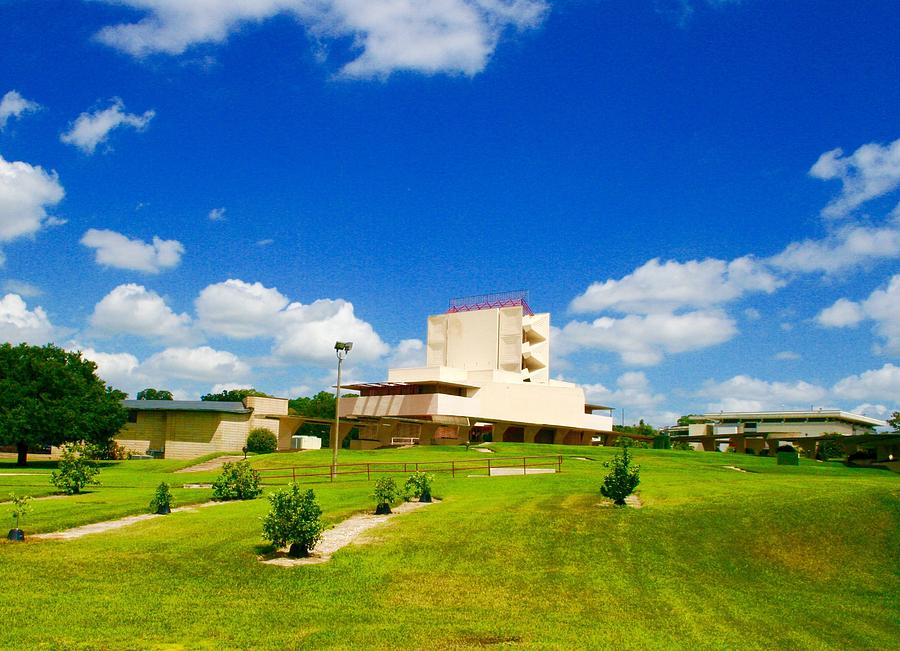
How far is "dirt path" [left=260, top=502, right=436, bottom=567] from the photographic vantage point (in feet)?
62.0

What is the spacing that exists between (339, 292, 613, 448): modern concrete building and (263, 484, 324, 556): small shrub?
58430 mm

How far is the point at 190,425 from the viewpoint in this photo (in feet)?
236

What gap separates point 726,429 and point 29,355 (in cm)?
11997

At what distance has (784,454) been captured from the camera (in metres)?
61.0

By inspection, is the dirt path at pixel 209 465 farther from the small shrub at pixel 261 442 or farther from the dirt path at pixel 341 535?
the dirt path at pixel 341 535

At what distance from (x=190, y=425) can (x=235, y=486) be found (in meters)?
42.3

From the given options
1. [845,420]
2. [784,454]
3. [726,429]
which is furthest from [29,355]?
[845,420]

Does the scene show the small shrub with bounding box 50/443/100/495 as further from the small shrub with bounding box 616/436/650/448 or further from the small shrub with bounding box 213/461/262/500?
the small shrub with bounding box 616/436/650/448

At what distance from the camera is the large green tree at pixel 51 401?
57844 millimetres

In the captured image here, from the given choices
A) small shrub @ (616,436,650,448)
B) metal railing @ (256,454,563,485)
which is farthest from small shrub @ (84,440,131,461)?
small shrub @ (616,436,650,448)

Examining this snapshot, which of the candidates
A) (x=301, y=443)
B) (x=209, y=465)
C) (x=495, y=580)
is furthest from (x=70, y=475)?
(x=301, y=443)

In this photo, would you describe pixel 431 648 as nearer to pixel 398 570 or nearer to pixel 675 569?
pixel 398 570

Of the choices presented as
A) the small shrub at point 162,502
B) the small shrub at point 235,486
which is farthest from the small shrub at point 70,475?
the small shrub at point 162,502

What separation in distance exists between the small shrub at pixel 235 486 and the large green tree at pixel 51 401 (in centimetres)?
3194
